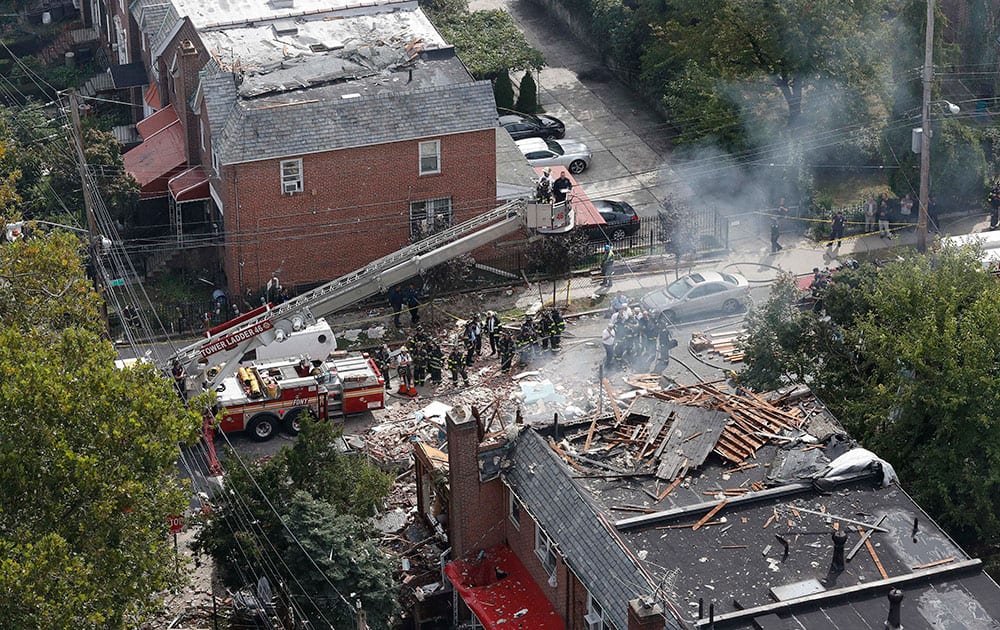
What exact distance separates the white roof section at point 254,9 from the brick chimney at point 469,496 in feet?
84.0

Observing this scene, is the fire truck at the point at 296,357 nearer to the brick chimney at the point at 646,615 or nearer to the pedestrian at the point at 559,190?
the pedestrian at the point at 559,190

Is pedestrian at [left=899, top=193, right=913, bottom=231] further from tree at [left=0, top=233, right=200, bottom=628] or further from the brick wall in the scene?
tree at [left=0, top=233, right=200, bottom=628]

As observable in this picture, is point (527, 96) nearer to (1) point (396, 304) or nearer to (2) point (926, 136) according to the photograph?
(1) point (396, 304)

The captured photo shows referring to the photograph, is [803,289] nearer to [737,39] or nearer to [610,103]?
[737,39]

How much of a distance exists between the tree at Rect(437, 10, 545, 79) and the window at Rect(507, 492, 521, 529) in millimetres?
30197

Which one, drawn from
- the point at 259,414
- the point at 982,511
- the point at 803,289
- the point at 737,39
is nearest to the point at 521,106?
the point at 737,39

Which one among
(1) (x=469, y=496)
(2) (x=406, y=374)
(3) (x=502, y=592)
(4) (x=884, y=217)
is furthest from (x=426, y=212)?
(3) (x=502, y=592)

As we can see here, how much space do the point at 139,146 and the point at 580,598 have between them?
1210 inches

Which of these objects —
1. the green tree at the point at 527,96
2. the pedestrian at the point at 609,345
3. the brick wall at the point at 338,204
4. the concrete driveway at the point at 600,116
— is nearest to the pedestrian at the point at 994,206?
the concrete driveway at the point at 600,116

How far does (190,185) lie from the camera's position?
2181 inches

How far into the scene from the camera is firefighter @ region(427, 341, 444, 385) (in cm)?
4800

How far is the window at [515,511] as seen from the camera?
120 ft

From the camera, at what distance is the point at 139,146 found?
58562mm

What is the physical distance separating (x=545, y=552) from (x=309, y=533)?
5.28 metres
